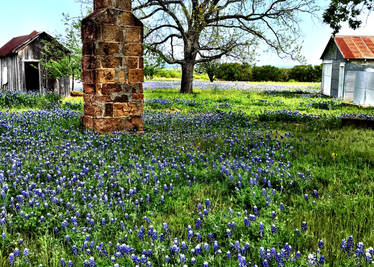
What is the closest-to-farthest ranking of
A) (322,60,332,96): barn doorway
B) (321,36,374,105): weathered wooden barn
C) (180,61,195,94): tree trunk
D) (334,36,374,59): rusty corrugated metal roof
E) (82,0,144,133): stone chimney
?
(82,0,144,133): stone chimney, (180,61,195,94): tree trunk, (321,36,374,105): weathered wooden barn, (334,36,374,59): rusty corrugated metal roof, (322,60,332,96): barn doorway

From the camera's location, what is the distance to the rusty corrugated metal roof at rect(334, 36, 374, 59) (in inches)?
925

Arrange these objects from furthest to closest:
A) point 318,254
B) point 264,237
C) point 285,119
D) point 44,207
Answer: point 285,119
point 44,207
point 264,237
point 318,254

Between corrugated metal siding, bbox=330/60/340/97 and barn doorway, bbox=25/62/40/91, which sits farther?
barn doorway, bbox=25/62/40/91

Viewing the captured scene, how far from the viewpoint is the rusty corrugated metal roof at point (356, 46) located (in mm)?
23484

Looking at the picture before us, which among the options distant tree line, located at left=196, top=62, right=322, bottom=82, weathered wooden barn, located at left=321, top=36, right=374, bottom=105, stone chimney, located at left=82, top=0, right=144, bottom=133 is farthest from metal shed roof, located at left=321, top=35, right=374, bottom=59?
distant tree line, located at left=196, top=62, right=322, bottom=82

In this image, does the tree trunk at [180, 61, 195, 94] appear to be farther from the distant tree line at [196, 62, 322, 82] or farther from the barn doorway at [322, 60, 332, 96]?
the distant tree line at [196, 62, 322, 82]

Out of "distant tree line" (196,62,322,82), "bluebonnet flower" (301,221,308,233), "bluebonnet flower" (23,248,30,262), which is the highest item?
"distant tree line" (196,62,322,82)

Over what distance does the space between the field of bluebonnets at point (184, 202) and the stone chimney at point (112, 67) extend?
1064mm

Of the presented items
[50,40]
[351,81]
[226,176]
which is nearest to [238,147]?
[226,176]

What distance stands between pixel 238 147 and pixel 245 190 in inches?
87.1

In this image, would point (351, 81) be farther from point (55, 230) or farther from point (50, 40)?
point (55, 230)

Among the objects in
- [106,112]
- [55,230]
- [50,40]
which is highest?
[50,40]

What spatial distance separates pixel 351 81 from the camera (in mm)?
22812

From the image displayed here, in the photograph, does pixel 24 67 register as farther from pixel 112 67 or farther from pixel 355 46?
pixel 355 46
